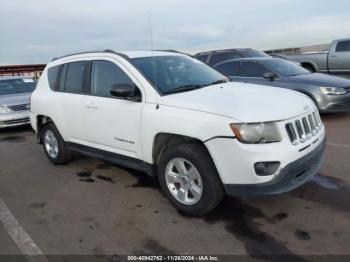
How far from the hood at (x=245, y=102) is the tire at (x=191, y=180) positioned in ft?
1.44

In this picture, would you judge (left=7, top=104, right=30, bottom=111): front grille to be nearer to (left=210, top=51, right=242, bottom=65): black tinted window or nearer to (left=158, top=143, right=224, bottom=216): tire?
(left=210, top=51, right=242, bottom=65): black tinted window

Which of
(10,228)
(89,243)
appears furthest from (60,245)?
(10,228)

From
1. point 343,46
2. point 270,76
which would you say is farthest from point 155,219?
point 343,46

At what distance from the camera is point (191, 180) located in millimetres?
3754

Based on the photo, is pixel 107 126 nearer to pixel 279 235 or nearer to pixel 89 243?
pixel 89 243

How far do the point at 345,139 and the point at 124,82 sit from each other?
427cm

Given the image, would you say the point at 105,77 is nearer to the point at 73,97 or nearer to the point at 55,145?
the point at 73,97

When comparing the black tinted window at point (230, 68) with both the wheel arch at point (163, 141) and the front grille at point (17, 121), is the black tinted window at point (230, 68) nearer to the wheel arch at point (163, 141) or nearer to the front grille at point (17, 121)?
the front grille at point (17, 121)

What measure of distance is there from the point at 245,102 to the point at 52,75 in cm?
358

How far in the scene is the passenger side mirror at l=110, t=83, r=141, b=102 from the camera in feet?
13.3

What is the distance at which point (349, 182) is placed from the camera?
444 centimetres

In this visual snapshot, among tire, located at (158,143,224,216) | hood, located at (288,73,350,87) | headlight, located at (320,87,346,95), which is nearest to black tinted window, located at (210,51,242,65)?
hood, located at (288,73,350,87)

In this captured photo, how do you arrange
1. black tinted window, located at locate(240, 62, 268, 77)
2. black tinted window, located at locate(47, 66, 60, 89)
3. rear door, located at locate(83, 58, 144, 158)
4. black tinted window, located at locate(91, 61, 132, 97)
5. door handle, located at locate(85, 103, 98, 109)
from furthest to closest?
black tinted window, located at locate(240, 62, 268, 77) < black tinted window, located at locate(47, 66, 60, 89) < door handle, located at locate(85, 103, 98, 109) < black tinted window, located at locate(91, 61, 132, 97) < rear door, located at locate(83, 58, 144, 158)

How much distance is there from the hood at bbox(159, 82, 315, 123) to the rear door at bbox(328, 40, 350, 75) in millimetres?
10881
